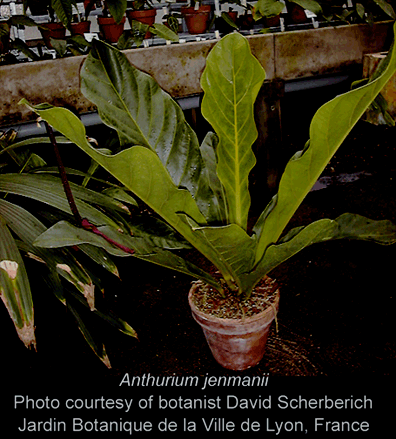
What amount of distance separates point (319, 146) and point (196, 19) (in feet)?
7.99

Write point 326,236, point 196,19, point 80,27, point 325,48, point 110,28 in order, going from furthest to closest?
point 196,19
point 80,27
point 110,28
point 325,48
point 326,236

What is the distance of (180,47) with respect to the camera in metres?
1.91

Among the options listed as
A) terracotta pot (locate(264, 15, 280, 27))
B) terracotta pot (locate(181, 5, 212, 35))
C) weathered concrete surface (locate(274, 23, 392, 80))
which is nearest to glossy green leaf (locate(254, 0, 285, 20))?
weathered concrete surface (locate(274, 23, 392, 80))

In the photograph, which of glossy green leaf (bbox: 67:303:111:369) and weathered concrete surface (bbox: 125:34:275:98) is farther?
weathered concrete surface (bbox: 125:34:275:98)

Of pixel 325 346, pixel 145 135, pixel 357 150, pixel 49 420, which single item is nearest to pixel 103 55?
pixel 145 135

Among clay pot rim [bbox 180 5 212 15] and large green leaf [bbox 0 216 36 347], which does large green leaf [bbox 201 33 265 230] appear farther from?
clay pot rim [bbox 180 5 212 15]

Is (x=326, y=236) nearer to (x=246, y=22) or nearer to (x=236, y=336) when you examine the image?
(x=236, y=336)

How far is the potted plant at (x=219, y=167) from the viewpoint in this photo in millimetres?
915

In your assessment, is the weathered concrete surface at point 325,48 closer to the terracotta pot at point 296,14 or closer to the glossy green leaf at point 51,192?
the terracotta pot at point 296,14

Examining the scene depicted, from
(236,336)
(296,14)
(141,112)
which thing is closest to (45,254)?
(141,112)

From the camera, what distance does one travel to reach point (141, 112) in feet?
3.54

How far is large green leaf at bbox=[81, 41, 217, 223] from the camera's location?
1.02m

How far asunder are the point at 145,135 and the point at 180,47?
971 mm

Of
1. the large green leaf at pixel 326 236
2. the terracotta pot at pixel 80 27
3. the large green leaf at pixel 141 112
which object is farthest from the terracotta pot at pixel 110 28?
the large green leaf at pixel 326 236
